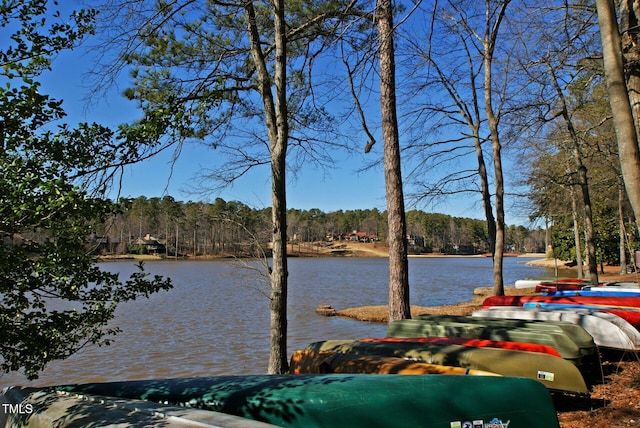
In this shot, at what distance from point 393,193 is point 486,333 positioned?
2678 mm

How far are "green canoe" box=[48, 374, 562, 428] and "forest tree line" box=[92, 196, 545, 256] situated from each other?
1.35 m

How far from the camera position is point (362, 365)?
507cm

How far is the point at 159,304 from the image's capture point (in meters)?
20.0

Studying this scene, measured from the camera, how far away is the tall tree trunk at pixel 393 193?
8.02 metres

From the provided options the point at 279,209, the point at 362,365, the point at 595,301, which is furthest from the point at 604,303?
the point at 279,209

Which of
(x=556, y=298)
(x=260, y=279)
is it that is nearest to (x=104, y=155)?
(x=260, y=279)

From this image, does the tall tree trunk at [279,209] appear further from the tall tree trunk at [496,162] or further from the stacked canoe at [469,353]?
the tall tree trunk at [496,162]

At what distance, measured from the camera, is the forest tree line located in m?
6.53

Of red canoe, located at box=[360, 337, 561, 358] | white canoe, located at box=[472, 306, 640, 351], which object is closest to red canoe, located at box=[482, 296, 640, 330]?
white canoe, located at box=[472, 306, 640, 351]

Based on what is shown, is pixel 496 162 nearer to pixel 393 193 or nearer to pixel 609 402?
A: pixel 393 193

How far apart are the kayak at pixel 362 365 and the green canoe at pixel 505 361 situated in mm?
270

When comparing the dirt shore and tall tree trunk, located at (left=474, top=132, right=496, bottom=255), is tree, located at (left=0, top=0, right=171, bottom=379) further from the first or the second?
tall tree trunk, located at (left=474, top=132, right=496, bottom=255)

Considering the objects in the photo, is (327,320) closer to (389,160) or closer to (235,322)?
(235,322)

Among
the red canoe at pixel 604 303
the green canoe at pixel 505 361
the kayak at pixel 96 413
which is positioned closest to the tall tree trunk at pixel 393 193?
the green canoe at pixel 505 361
